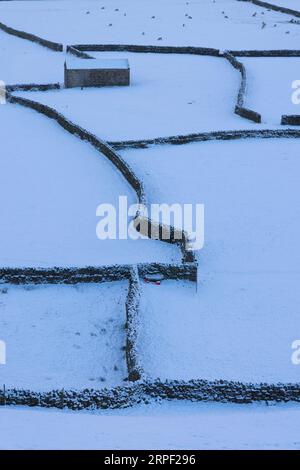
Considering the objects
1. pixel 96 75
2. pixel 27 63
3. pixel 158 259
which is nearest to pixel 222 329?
pixel 158 259

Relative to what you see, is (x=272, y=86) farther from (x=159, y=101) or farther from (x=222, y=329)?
(x=222, y=329)

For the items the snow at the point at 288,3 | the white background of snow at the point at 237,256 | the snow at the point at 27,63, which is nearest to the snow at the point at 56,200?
the white background of snow at the point at 237,256

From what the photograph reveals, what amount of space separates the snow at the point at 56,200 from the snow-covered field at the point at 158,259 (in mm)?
57

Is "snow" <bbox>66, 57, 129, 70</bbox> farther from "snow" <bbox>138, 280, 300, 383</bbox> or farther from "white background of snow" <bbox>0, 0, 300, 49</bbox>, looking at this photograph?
"snow" <bbox>138, 280, 300, 383</bbox>

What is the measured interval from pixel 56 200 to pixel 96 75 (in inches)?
516

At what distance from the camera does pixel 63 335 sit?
13094mm

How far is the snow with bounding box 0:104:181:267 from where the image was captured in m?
15.8

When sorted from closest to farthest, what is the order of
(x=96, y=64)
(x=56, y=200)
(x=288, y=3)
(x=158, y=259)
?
(x=158, y=259), (x=56, y=200), (x=96, y=64), (x=288, y=3)

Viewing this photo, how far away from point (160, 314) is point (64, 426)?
436cm

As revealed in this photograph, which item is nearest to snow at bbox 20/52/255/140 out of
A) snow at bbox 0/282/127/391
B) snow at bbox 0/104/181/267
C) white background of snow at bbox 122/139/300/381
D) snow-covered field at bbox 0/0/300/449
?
snow-covered field at bbox 0/0/300/449

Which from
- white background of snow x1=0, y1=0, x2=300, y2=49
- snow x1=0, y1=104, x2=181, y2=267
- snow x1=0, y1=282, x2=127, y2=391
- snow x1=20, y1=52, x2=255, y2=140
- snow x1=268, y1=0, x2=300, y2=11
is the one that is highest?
snow x1=268, y1=0, x2=300, y2=11

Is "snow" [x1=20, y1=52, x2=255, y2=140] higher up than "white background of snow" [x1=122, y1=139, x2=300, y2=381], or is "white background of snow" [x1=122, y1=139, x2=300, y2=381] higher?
"snow" [x1=20, y1=52, x2=255, y2=140]

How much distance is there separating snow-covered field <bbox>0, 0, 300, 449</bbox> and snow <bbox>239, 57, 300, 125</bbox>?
0.14 m

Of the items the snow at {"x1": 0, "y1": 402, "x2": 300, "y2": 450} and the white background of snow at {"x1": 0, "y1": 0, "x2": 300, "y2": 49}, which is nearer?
the snow at {"x1": 0, "y1": 402, "x2": 300, "y2": 450}
